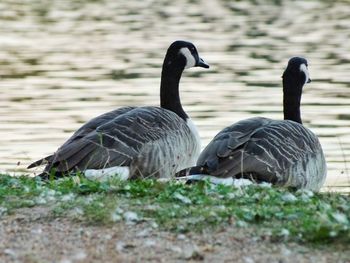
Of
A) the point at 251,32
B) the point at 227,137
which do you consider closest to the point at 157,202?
the point at 227,137

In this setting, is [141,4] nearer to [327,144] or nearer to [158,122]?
[327,144]

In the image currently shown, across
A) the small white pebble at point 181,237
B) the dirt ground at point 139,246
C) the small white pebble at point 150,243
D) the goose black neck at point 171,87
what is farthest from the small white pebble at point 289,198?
the goose black neck at point 171,87

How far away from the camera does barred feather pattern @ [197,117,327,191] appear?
1088 cm

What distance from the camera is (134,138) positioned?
39.3 feet

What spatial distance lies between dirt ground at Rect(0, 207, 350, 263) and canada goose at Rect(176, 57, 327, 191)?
288cm

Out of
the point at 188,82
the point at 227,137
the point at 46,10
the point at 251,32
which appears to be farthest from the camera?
the point at 46,10

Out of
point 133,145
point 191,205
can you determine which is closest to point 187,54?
point 133,145

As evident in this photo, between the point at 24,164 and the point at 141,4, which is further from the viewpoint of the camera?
the point at 141,4

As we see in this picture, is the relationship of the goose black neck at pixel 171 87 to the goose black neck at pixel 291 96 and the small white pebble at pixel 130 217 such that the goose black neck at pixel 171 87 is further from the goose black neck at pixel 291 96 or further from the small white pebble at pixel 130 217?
the small white pebble at pixel 130 217

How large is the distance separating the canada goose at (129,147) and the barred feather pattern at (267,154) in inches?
37.6

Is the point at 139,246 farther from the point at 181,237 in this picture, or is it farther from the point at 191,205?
the point at 191,205

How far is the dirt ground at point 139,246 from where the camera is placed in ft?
23.0

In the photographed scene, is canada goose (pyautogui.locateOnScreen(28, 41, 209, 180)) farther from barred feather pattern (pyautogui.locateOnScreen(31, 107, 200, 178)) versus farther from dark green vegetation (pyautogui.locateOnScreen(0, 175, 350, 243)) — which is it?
dark green vegetation (pyautogui.locateOnScreen(0, 175, 350, 243))

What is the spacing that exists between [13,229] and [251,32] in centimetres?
2655
